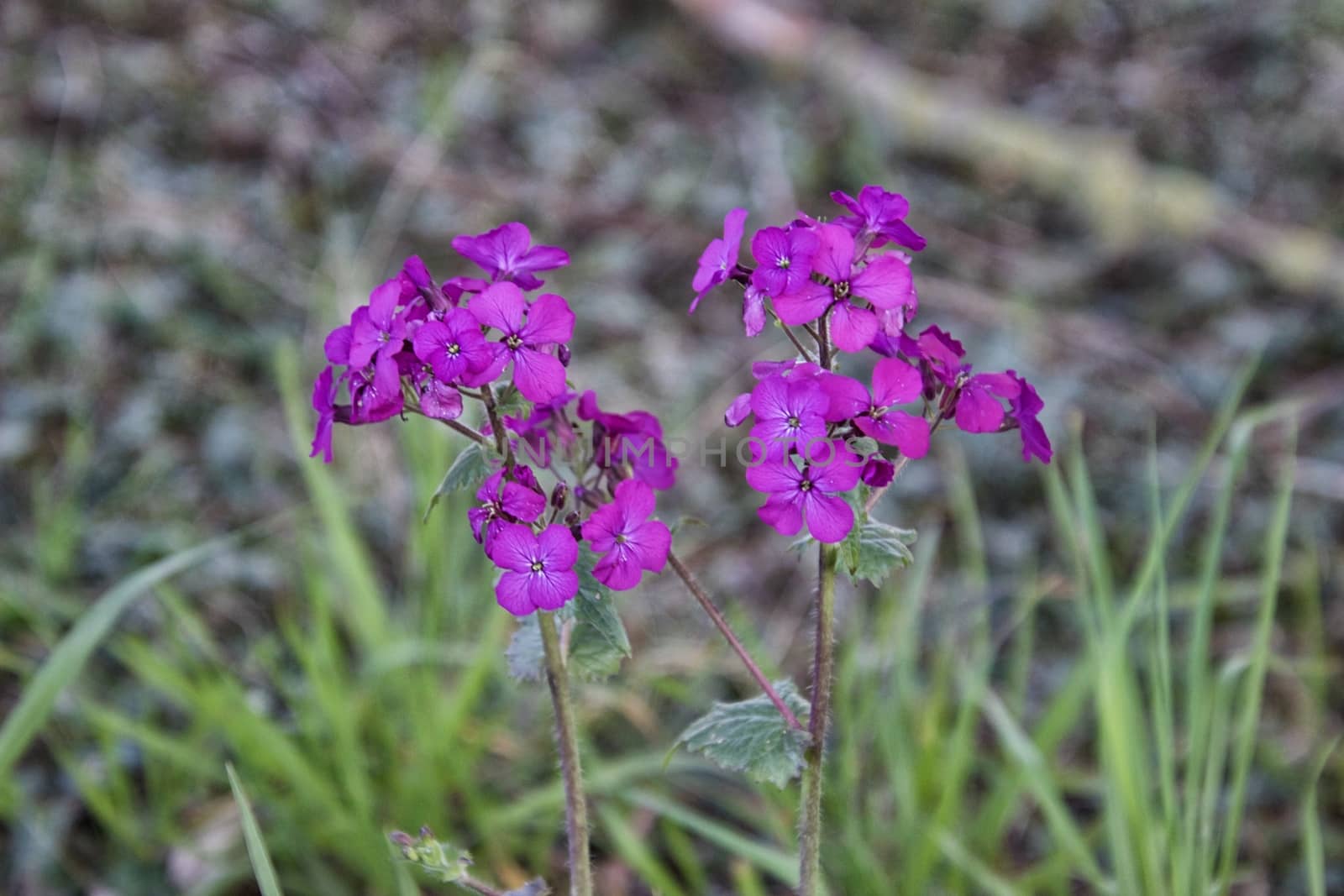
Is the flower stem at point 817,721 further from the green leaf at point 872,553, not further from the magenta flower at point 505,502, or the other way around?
the magenta flower at point 505,502

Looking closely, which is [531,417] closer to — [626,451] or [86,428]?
[626,451]

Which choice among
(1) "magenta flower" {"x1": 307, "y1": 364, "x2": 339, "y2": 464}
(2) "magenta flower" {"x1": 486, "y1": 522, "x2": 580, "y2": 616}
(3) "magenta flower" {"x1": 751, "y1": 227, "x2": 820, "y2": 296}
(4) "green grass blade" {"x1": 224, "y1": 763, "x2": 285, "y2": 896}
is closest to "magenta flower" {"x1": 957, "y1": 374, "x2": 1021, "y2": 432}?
(3) "magenta flower" {"x1": 751, "y1": 227, "x2": 820, "y2": 296}

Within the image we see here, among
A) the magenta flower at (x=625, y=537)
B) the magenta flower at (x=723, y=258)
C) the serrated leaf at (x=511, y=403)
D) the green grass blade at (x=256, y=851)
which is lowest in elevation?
the green grass blade at (x=256, y=851)

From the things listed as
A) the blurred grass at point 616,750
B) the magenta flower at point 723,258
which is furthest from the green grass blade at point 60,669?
the magenta flower at point 723,258

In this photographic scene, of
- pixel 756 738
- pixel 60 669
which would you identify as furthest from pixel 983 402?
pixel 60 669

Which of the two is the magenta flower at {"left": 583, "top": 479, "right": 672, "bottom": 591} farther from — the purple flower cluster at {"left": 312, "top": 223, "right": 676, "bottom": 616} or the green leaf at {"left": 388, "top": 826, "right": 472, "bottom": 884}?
the green leaf at {"left": 388, "top": 826, "right": 472, "bottom": 884}
